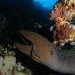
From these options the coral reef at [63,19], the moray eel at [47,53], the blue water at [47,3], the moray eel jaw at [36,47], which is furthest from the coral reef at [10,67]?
the blue water at [47,3]

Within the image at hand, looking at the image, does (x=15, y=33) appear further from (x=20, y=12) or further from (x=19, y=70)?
(x=20, y=12)

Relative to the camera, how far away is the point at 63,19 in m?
5.10

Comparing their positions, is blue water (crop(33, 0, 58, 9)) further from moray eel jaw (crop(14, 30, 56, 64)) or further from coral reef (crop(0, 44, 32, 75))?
moray eel jaw (crop(14, 30, 56, 64))

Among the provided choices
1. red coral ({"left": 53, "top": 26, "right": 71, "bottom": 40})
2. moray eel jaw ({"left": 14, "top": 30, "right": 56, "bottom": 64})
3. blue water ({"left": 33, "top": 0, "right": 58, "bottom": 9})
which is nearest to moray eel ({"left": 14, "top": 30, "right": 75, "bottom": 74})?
moray eel jaw ({"left": 14, "top": 30, "right": 56, "bottom": 64})

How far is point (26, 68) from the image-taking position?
17.5ft

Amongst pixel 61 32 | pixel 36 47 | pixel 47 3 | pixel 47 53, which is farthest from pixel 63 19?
pixel 47 3

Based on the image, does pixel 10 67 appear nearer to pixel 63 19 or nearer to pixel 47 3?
pixel 63 19

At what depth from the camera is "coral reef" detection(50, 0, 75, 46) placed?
493cm

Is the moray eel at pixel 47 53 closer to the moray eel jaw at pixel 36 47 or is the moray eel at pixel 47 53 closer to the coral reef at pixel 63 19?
the moray eel jaw at pixel 36 47

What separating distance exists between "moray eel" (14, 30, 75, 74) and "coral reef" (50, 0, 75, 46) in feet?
1.53

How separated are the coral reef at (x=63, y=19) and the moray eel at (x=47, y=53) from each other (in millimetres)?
467

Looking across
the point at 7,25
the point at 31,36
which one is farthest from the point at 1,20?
the point at 31,36

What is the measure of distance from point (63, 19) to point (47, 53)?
1.21m

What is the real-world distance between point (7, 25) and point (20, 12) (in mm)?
4581
